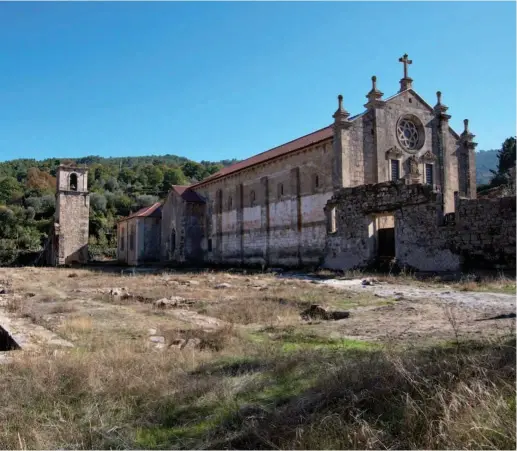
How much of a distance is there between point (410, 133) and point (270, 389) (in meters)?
28.1

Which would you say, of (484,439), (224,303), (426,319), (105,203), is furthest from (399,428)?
(105,203)

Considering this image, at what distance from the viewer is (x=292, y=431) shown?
371cm

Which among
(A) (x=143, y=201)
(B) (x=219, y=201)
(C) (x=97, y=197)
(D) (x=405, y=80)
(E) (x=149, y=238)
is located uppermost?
(D) (x=405, y=80)

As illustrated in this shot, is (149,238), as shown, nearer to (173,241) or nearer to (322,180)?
(173,241)

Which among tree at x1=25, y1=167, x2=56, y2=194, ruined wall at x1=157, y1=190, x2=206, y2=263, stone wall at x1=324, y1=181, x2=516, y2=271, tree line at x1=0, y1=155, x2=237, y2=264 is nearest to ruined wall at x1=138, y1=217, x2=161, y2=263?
ruined wall at x1=157, y1=190, x2=206, y2=263

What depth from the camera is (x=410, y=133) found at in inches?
1189

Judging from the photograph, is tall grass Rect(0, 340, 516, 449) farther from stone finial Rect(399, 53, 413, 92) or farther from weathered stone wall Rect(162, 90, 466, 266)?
stone finial Rect(399, 53, 413, 92)

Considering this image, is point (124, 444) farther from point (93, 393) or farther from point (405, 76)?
point (405, 76)

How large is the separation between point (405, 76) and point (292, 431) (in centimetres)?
3017

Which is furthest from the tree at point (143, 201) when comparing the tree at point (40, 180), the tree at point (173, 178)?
the tree at point (40, 180)

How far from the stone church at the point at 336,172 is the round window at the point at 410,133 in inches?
2.5

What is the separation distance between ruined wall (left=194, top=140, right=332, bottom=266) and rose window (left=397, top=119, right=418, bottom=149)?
16.3 ft

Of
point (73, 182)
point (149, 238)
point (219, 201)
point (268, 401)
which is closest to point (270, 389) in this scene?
point (268, 401)

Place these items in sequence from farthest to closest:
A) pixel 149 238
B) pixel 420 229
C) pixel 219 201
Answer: pixel 149 238, pixel 219 201, pixel 420 229
